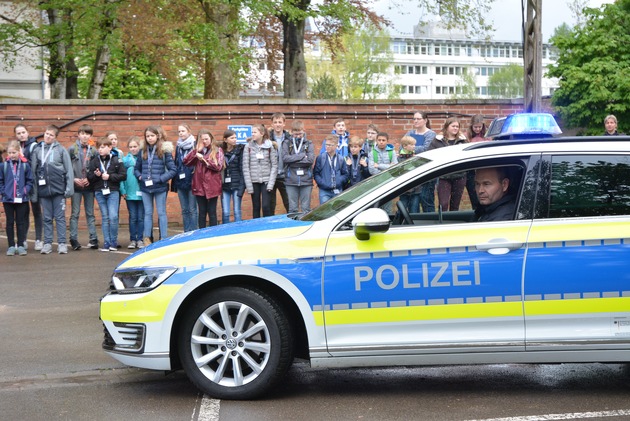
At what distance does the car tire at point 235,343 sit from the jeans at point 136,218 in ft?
27.9

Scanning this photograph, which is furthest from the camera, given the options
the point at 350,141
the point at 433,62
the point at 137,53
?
the point at 433,62

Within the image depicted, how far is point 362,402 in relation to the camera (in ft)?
19.9

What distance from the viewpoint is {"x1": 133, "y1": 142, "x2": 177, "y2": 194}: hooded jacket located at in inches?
546

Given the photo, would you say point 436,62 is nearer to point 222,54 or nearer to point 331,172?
point 222,54

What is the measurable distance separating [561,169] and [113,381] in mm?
3625

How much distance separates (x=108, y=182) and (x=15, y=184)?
1.39m

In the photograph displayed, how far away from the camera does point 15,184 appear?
44.3 ft

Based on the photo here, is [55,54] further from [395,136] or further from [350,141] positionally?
[350,141]

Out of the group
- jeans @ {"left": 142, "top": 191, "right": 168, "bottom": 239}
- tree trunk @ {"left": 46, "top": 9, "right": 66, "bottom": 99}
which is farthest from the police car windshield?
tree trunk @ {"left": 46, "top": 9, "right": 66, "bottom": 99}

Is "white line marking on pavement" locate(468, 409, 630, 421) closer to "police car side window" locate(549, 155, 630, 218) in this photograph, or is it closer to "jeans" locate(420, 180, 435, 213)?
"police car side window" locate(549, 155, 630, 218)

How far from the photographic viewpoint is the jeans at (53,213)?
13758 mm

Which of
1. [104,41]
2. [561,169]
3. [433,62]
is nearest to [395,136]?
[104,41]

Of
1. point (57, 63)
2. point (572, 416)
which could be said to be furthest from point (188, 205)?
point (57, 63)

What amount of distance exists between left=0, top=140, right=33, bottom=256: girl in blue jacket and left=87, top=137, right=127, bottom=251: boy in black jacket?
1.00 m
